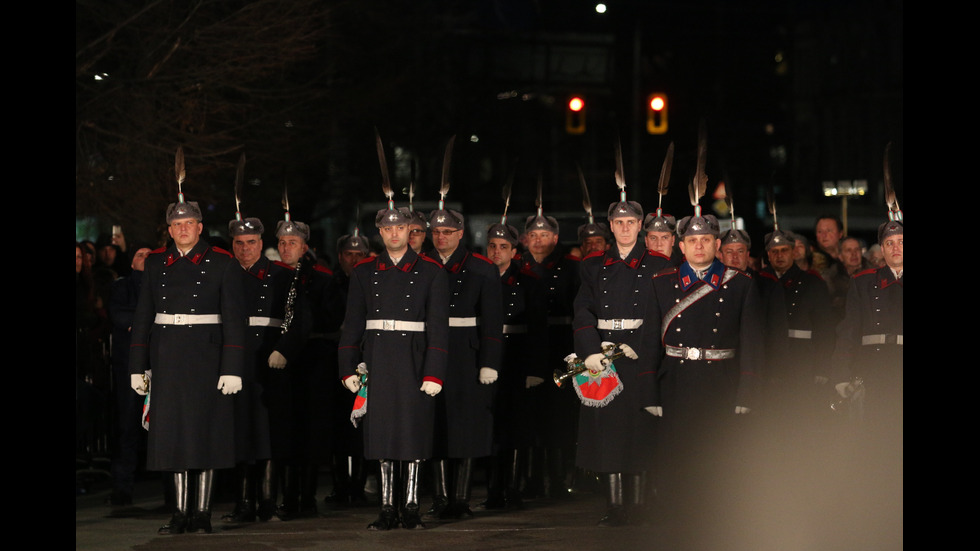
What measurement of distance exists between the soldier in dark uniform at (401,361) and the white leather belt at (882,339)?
344 centimetres

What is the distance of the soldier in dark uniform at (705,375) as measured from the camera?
11.1m

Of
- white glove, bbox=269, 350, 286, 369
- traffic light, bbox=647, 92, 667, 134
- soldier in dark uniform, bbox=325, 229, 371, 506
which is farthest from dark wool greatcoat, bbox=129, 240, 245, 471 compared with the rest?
traffic light, bbox=647, 92, 667, 134

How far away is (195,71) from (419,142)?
18.1 m

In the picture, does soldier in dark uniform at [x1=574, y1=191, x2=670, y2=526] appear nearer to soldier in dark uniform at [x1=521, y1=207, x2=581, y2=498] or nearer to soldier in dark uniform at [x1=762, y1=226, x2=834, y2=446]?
soldier in dark uniform at [x1=521, y1=207, x2=581, y2=498]

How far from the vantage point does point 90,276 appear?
15.6 metres

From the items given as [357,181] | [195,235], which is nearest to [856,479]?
[195,235]

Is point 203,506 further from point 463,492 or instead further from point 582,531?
point 582,531

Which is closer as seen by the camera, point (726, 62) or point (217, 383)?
point (217, 383)

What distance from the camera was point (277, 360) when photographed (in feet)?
41.3

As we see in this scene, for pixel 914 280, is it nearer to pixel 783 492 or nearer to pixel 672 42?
pixel 783 492

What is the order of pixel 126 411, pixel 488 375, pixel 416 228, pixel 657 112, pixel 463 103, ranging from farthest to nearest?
pixel 463 103 → pixel 657 112 → pixel 126 411 → pixel 416 228 → pixel 488 375

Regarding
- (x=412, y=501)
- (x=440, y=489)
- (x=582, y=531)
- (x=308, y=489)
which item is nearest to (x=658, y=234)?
(x=440, y=489)

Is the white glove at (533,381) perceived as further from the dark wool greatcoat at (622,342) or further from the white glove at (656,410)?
the white glove at (656,410)

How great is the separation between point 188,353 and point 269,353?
1276 mm
